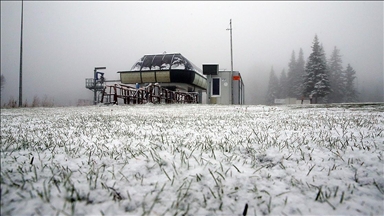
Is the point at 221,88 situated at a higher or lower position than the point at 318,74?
lower

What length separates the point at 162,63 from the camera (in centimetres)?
3672

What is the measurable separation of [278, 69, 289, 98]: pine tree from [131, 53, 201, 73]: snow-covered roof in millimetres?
38082

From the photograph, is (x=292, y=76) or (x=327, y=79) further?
(x=292, y=76)

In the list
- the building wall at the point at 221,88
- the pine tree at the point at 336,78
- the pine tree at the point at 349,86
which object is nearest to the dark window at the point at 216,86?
the building wall at the point at 221,88

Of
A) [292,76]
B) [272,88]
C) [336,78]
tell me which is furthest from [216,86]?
[272,88]

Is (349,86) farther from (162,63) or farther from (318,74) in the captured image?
(162,63)

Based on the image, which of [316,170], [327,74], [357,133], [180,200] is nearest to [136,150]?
[180,200]

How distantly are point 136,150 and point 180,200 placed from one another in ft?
3.18

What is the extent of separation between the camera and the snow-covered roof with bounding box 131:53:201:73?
36.2 m

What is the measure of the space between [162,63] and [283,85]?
44431mm

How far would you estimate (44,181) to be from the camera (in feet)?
4.35

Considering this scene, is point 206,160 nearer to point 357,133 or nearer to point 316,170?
point 316,170

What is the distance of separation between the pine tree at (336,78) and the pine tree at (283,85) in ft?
68.4

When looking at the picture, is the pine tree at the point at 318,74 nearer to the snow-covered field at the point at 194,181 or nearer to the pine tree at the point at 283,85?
the pine tree at the point at 283,85
